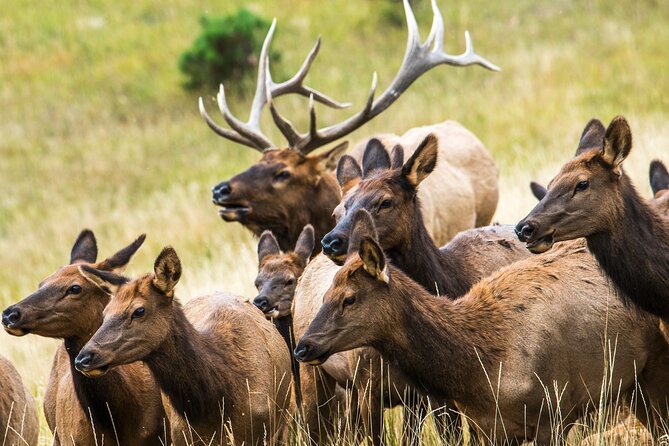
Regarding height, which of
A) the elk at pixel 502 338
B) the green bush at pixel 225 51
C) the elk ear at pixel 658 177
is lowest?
the elk at pixel 502 338

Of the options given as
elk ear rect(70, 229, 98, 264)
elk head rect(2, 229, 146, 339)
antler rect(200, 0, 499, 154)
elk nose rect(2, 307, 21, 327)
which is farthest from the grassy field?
elk nose rect(2, 307, 21, 327)

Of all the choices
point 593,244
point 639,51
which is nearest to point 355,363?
point 593,244

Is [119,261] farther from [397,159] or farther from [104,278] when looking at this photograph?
[397,159]

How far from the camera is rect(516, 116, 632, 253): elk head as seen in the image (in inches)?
250

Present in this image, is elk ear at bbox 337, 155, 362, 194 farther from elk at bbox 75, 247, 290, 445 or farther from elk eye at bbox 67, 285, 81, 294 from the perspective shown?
elk eye at bbox 67, 285, 81, 294

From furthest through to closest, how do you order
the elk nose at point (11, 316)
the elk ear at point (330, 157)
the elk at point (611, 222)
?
the elk ear at point (330, 157)
the elk nose at point (11, 316)
the elk at point (611, 222)

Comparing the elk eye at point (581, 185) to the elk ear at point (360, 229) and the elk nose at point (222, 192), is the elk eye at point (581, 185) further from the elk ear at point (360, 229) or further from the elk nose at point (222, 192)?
the elk nose at point (222, 192)

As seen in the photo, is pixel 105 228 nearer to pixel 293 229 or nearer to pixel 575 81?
pixel 575 81

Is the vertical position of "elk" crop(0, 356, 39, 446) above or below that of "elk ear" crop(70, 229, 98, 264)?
below

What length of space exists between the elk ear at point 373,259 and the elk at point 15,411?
284 centimetres

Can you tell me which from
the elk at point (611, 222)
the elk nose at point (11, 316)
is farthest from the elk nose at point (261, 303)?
the elk at point (611, 222)

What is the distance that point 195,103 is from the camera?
30312 mm

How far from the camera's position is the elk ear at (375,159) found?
26.6 ft

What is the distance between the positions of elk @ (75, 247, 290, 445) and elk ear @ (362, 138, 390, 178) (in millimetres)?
1384
